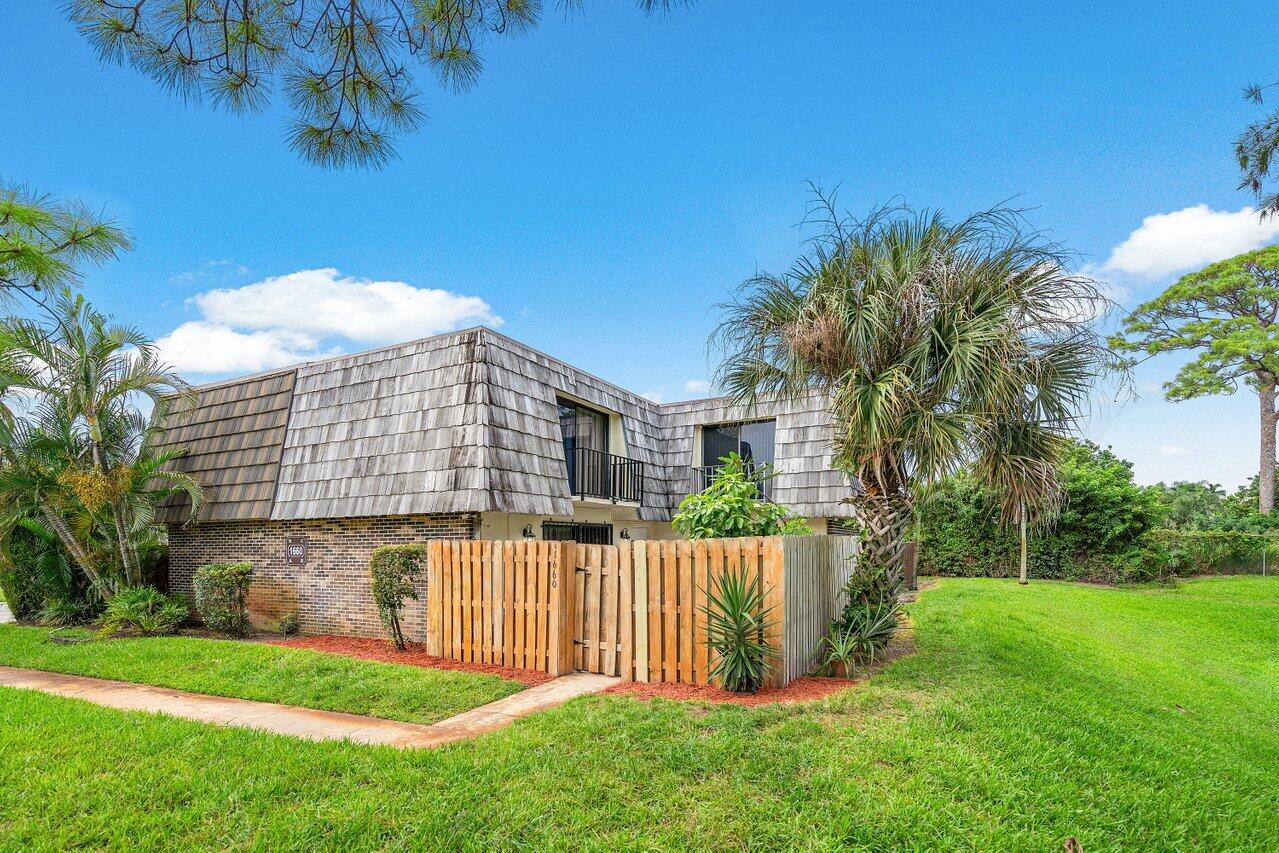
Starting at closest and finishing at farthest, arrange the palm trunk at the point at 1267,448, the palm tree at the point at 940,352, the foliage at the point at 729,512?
the palm tree at the point at 940,352
the foliage at the point at 729,512
the palm trunk at the point at 1267,448

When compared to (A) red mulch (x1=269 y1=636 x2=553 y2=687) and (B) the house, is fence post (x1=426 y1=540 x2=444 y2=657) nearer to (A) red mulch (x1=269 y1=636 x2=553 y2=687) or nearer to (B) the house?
(A) red mulch (x1=269 y1=636 x2=553 y2=687)

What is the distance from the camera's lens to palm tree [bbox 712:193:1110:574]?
7277mm

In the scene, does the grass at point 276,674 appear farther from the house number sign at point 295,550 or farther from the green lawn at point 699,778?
the house number sign at point 295,550

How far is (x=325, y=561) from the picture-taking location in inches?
442

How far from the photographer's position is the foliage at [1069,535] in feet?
56.8

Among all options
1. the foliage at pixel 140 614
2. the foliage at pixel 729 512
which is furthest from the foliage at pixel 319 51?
the foliage at pixel 140 614

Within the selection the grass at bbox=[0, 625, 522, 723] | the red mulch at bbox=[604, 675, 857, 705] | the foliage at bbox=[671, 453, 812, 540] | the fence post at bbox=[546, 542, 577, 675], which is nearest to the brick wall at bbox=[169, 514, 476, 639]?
the grass at bbox=[0, 625, 522, 723]

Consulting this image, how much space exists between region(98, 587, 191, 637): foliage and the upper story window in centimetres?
1117

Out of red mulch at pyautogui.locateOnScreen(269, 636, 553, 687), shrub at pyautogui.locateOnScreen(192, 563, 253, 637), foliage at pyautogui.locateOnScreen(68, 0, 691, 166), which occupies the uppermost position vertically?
foliage at pyautogui.locateOnScreen(68, 0, 691, 166)

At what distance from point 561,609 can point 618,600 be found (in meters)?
0.72

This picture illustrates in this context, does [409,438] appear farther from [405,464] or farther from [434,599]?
[434,599]

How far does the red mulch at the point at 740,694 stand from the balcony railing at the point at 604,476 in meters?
6.28

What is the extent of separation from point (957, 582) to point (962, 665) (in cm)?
1042

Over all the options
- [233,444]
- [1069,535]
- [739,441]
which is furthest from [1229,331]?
[233,444]
